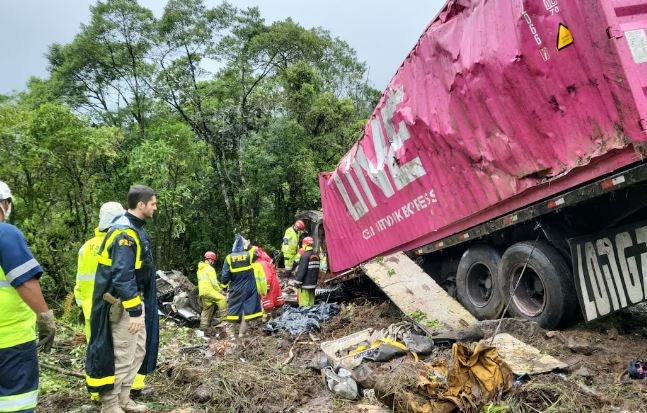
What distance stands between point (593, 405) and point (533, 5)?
9.59ft

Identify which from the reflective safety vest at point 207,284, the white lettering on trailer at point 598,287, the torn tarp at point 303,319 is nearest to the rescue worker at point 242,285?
the torn tarp at point 303,319

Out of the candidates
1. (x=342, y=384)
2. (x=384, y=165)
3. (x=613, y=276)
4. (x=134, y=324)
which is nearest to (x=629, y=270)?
(x=613, y=276)

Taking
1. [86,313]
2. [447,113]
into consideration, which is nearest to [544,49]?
[447,113]

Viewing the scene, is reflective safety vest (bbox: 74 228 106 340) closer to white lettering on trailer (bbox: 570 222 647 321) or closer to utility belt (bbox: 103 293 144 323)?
utility belt (bbox: 103 293 144 323)

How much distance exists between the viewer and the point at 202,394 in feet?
12.7

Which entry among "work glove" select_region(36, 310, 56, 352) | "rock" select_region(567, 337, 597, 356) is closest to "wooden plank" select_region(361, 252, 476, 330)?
"rock" select_region(567, 337, 597, 356)

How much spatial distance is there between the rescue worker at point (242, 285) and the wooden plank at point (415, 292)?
5.17 feet

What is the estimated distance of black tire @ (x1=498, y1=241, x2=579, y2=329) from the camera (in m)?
4.54

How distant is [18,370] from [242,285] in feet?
14.8

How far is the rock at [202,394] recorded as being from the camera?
386cm

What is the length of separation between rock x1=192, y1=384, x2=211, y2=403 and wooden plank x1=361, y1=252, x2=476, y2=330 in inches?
96.0

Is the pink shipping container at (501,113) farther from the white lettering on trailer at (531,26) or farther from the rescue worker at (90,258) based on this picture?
the rescue worker at (90,258)

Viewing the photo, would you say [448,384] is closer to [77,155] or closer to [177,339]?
[177,339]

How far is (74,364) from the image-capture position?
4945 millimetres
